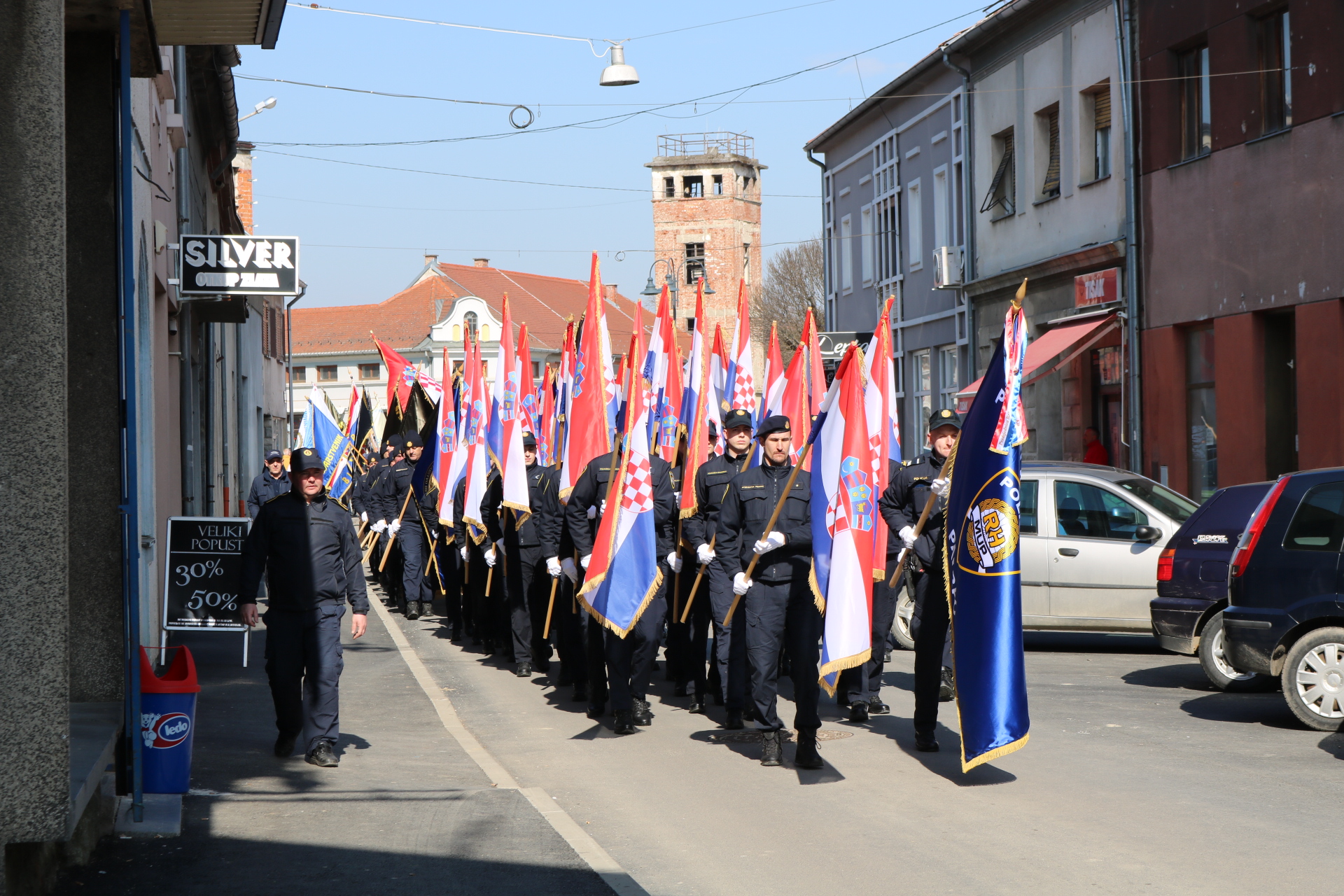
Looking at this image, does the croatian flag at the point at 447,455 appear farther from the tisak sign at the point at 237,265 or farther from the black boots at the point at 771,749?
Result: the black boots at the point at 771,749

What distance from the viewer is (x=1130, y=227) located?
68.4 ft

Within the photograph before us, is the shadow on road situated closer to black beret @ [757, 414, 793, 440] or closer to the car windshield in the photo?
the car windshield

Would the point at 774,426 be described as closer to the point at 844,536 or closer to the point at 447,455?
the point at 844,536

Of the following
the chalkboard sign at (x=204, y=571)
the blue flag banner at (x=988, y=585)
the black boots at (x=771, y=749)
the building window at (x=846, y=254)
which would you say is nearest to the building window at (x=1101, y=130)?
the building window at (x=846, y=254)

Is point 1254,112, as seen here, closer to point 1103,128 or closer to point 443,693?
point 1103,128

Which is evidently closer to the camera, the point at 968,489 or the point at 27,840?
the point at 27,840

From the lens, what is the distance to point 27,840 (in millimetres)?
4797

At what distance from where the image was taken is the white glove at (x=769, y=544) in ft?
27.9

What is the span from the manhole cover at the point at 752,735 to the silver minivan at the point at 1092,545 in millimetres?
4024

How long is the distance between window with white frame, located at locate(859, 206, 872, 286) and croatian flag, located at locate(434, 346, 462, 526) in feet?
60.5

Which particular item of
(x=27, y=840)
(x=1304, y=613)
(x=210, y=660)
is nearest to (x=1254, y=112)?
(x=1304, y=613)

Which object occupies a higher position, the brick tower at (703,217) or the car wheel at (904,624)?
the brick tower at (703,217)

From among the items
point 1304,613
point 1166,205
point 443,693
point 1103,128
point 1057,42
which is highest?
point 1057,42

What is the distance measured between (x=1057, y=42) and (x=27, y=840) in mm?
21222
